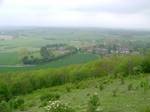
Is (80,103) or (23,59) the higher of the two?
(80,103)

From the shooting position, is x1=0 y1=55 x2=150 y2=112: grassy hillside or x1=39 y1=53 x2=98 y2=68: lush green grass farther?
x1=39 y1=53 x2=98 y2=68: lush green grass

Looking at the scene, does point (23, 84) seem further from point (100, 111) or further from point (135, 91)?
point (100, 111)

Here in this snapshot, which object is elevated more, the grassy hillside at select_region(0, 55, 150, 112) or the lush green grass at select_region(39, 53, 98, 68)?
the grassy hillside at select_region(0, 55, 150, 112)

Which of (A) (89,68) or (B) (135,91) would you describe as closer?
(B) (135,91)

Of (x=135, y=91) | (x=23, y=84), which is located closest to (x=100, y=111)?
(x=135, y=91)

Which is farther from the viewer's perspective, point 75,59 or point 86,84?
point 75,59

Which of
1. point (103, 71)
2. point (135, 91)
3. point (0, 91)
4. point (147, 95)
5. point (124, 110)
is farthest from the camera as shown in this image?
point (103, 71)

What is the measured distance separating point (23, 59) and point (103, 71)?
48.5 meters

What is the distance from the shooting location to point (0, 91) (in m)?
48.6

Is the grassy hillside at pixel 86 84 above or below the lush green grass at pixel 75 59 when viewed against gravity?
above

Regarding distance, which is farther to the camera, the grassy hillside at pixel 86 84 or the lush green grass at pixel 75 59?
the lush green grass at pixel 75 59

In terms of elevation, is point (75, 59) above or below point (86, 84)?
below

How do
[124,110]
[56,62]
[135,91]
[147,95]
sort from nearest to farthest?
[124,110], [147,95], [135,91], [56,62]

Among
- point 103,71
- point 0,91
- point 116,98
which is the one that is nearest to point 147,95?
point 116,98
